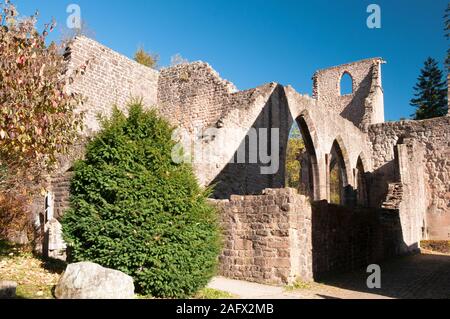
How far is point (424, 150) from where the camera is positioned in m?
21.9

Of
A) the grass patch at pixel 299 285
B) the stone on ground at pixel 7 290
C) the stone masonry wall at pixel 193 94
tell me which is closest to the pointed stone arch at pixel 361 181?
the stone masonry wall at pixel 193 94

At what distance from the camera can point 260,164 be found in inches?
641

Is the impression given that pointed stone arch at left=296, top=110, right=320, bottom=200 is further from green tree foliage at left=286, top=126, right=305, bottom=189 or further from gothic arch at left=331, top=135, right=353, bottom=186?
green tree foliage at left=286, top=126, right=305, bottom=189

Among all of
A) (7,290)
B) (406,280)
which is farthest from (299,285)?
(7,290)

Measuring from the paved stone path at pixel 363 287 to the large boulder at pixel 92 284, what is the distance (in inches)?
94.0

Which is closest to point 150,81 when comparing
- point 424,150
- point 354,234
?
point 354,234

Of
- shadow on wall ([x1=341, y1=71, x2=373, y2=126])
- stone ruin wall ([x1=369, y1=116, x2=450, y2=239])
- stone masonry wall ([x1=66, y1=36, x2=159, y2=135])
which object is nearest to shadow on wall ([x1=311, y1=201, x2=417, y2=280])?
stone ruin wall ([x1=369, y1=116, x2=450, y2=239])

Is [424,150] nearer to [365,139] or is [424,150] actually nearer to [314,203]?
[365,139]

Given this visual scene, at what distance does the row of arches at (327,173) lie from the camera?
18359 mm

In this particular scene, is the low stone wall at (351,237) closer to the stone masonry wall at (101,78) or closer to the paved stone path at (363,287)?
the paved stone path at (363,287)

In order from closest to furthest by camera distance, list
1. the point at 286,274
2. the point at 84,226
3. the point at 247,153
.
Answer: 1. the point at 84,226
2. the point at 286,274
3. the point at 247,153

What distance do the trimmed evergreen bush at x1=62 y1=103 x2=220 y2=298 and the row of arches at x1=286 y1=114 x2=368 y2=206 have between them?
37.9 ft

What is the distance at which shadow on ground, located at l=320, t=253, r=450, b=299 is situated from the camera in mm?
8617

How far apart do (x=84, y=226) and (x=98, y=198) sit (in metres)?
0.45
